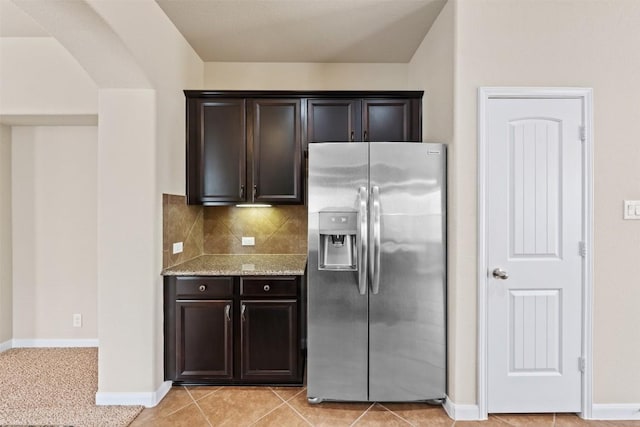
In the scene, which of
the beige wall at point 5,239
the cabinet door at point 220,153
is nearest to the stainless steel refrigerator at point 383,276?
the cabinet door at point 220,153

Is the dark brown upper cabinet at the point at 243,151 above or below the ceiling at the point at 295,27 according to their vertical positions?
below

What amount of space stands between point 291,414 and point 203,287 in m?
1.12

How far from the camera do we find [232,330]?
257 cm

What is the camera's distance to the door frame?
221cm

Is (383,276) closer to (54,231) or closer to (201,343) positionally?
(201,343)

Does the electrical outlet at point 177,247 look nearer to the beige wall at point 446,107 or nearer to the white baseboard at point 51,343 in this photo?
the white baseboard at point 51,343

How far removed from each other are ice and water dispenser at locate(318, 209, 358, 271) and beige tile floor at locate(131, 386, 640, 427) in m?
1.01

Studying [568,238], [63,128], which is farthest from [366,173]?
[63,128]

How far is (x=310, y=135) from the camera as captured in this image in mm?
2977

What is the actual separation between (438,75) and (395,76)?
2.83 ft

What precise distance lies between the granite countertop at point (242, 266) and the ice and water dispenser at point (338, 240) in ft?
1.04

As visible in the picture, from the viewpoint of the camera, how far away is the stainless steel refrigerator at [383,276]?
232 centimetres

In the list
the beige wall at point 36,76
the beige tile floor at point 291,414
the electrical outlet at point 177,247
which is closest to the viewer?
the beige tile floor at point 291,414

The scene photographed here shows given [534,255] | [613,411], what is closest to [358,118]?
[534,255]
